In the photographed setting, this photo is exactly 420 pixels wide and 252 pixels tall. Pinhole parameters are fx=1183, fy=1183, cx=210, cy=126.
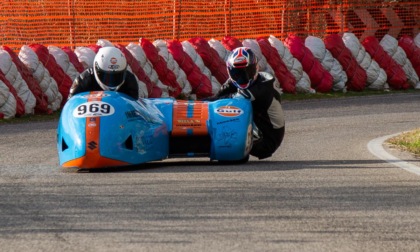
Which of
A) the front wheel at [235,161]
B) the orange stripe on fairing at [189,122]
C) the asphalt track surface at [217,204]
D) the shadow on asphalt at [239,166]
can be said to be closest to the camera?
the asphalt track surface at [217,204]

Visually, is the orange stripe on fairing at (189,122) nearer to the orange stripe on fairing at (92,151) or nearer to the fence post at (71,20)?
the orange stripe on fairing at (92,151)

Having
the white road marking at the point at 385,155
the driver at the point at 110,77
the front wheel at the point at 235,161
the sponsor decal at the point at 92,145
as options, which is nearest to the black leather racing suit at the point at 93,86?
the driver at the point at 110,77

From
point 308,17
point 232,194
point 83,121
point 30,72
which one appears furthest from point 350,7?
point 232,194

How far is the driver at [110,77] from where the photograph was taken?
11695 millimetres

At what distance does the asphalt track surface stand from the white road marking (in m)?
0.09

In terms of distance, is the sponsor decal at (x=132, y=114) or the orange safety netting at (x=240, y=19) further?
the orange safety netting at (x=240, y=19)

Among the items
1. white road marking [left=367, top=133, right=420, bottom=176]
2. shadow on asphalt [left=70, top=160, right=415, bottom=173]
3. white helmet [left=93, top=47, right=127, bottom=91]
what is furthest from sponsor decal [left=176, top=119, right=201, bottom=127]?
white road marking [left=367, top=133, right=420, bottom=176]

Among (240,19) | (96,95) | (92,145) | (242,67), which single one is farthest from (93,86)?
(240,19)

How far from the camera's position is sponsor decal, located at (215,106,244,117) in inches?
450

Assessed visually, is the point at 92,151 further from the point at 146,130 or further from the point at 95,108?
the point at 146,130

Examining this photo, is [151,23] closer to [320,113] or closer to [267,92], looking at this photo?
[320,113]

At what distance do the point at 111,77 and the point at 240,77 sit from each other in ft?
4.34

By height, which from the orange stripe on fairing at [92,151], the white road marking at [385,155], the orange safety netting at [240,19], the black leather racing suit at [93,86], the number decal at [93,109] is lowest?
the orange safety netting at [240,19]

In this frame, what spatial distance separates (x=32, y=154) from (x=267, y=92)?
2620mm
